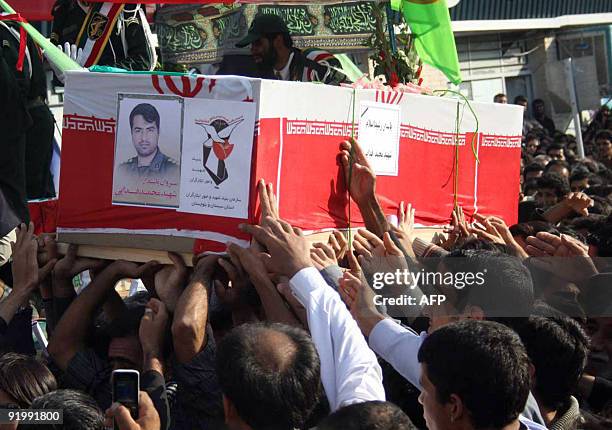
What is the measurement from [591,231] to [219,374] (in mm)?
3707

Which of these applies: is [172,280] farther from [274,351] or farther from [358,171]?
[274,351]

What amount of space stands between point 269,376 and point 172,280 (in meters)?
1.72

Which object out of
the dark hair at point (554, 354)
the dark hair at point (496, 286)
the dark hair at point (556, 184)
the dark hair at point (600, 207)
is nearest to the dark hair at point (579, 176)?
the dark hair at point (556, 184)

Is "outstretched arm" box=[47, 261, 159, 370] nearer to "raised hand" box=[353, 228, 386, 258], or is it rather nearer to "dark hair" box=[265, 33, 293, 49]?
"raised hand" box=[353, 228, 386, 258]

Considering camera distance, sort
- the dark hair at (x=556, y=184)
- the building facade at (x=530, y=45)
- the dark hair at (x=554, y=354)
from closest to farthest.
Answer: the dark hair at (x=554, y=354)
the dark hair at (x=556, y=184)
the building facade at (x=530, y=45)

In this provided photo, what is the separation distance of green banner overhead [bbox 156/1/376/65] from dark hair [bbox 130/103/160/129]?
8.18 feet

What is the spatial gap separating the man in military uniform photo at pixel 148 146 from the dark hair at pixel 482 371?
193 cm

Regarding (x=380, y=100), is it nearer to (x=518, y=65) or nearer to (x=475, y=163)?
(x=475, y=163)

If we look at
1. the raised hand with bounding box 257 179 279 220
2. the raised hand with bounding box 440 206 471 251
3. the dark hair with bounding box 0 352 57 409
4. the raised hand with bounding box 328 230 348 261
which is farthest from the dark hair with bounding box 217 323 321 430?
the raised hand with bounding box 440 206 471 251

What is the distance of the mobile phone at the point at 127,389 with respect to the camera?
2992mm

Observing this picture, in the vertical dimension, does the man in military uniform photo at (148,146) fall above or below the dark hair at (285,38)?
below

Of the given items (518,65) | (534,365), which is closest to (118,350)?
(534,365)

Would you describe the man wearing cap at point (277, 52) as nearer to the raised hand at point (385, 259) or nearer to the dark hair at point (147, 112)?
the dark hair at point (147, 112)

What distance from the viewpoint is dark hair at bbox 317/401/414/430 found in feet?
8.06
